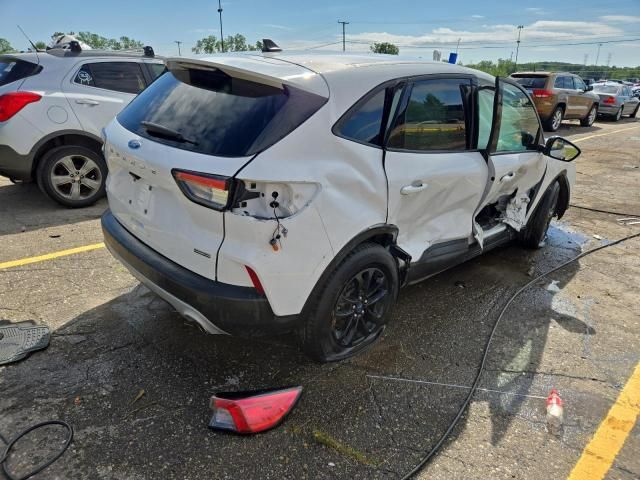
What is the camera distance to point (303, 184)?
7.48 feet

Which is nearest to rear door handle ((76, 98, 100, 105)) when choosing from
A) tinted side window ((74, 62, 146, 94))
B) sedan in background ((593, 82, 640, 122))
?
tinted side window ((74, 62, 146, 94))

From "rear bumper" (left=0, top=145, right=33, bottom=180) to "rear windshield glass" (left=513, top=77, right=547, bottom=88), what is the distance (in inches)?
540

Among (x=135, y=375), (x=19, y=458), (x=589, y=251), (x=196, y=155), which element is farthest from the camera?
(x=589, y=251)

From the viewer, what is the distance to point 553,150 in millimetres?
4328

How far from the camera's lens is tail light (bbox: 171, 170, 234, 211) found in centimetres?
216

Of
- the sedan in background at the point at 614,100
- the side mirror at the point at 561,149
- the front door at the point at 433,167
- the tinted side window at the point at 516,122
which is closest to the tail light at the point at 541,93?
the sedan in background at the point at 614,100

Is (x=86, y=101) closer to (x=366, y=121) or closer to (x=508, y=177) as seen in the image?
(x=366, y=121)

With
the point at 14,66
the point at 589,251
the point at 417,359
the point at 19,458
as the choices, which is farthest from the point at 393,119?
the point at 14,66

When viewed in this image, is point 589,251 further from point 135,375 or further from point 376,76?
point 135,375

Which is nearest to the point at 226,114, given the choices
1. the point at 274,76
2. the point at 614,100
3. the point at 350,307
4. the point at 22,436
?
the point at 274,76

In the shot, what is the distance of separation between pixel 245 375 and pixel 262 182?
1211 millimetres

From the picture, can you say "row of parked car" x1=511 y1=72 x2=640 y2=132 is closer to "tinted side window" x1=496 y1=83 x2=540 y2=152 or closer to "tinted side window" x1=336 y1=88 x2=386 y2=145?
"tinted side window" x1=496 y1=83 x2=540 y2=152

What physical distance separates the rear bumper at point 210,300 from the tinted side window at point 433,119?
1.21 metres

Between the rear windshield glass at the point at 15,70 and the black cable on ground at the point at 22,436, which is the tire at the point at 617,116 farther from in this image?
the black cable on ground at the point at 22,436
